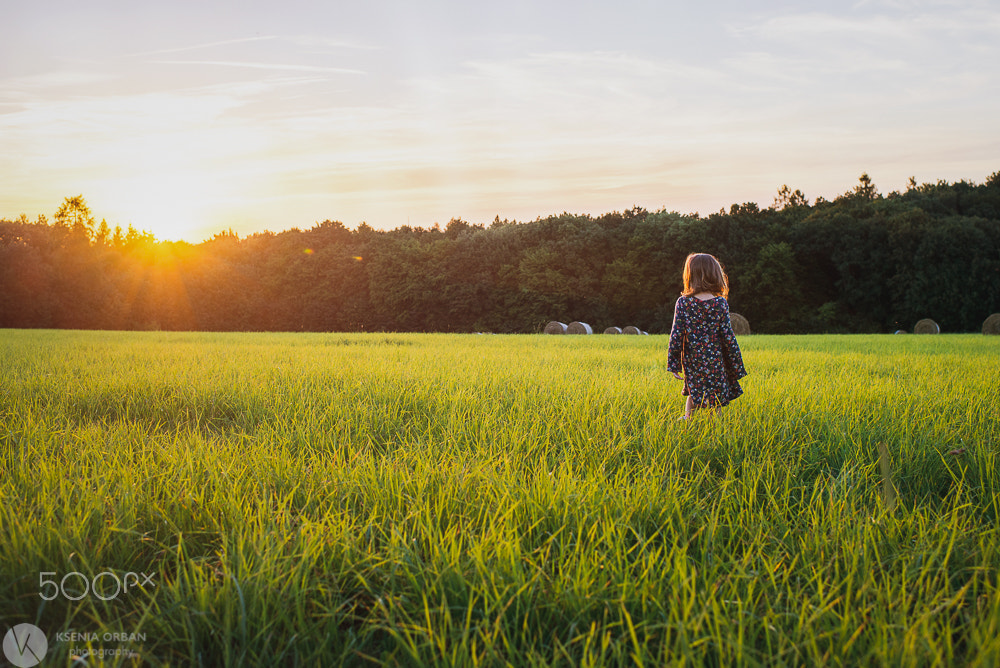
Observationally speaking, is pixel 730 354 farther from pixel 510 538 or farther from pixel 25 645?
pixel 25 645

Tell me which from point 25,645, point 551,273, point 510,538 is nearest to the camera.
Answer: point 25,645

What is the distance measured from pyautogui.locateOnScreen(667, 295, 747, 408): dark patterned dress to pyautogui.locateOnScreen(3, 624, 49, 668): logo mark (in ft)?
12.0

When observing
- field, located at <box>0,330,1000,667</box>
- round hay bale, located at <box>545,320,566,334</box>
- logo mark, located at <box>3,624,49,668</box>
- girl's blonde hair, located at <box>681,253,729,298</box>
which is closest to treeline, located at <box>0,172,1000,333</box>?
round hay bale, located at <box>545,320,566,334</box>

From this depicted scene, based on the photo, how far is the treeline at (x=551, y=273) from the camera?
92.7ft

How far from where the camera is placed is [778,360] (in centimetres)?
797

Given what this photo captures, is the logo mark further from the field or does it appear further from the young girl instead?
the young girl

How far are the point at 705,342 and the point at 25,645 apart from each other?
3949mm

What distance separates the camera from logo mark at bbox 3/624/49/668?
4.30 ft

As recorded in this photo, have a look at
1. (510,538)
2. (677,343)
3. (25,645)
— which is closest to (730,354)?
(677,343)

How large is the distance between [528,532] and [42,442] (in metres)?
2.76

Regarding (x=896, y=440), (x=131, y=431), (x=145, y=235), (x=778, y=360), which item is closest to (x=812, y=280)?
(x=778, y=360)

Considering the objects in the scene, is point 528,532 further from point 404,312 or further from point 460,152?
point 404,312

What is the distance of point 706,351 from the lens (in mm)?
4113

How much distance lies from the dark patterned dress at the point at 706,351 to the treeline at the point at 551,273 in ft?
87.1
